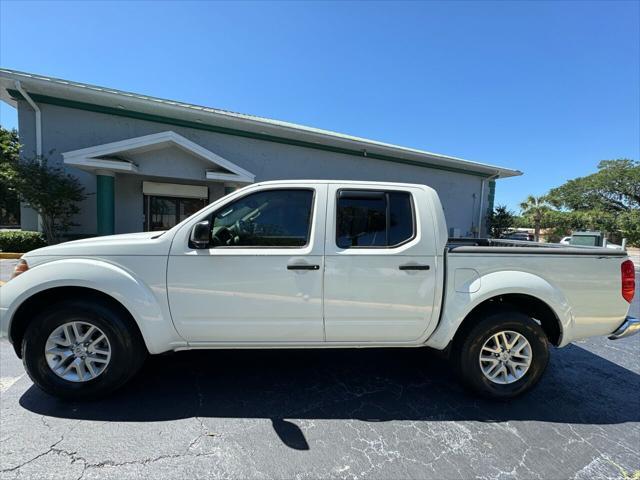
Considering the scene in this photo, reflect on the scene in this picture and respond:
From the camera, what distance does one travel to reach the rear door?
2824mm

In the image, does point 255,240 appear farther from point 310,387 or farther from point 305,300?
point 310,387

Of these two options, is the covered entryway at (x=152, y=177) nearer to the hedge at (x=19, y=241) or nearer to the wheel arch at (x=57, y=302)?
the hedge at (x=19, y=241)

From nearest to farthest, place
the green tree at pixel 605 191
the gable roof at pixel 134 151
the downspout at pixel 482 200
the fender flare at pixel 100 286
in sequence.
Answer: the fender flare at pixel 100 286, the gable roof at pixel 134 151, the downspout at pixel 482 200, the green tree at pixel 605 191

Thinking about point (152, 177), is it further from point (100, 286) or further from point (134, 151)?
point (100, 286)

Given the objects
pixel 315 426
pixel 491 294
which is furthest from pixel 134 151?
pixel 491 294

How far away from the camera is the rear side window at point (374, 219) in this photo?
2926 mm

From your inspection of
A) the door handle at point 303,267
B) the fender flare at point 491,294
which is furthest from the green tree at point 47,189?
the fender flare at point 491,294

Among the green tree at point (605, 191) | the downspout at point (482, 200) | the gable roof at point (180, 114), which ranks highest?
the green tree at point (605, 191)

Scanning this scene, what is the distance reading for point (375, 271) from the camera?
2830 mm

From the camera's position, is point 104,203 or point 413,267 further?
point 104,203

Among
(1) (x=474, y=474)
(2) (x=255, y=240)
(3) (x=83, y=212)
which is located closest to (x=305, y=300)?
(2) (x=255, y=240)

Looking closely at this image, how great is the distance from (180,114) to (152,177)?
2430mm

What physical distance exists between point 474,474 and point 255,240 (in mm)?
2370

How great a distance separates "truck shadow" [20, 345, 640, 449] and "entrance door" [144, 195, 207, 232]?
9.49 meters
